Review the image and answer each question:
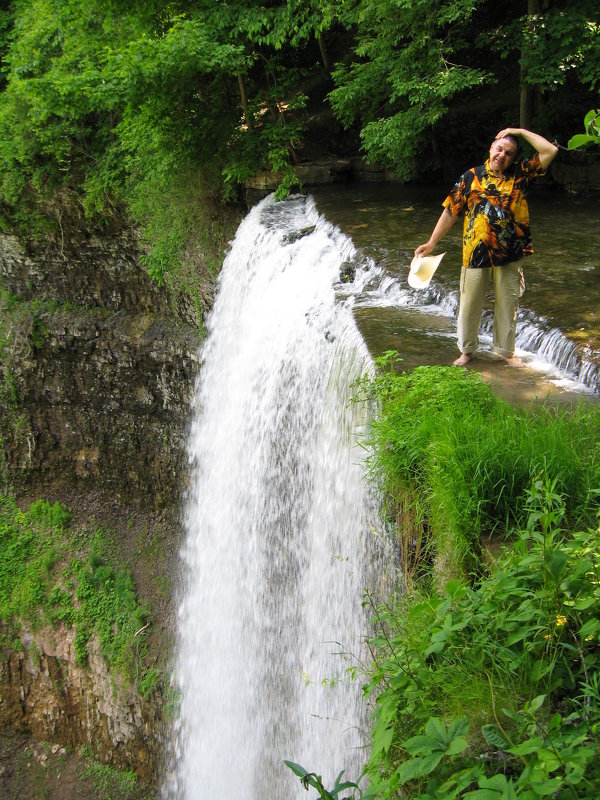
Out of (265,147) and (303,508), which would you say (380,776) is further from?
(265,147)

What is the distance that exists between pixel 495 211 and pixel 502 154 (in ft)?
1.11

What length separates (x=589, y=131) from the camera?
1.94 m

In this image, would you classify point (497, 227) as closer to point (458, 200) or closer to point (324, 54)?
point (458, 200)

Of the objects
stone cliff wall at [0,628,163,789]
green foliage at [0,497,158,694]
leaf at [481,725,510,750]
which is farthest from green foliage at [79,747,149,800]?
leaf at [481,725,510,750]

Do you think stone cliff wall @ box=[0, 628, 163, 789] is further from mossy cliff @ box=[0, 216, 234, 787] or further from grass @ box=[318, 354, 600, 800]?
grass @ box=[318, 354, 600, 800]

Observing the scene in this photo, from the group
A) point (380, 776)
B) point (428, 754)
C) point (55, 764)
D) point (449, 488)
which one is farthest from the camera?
point (55, 764)

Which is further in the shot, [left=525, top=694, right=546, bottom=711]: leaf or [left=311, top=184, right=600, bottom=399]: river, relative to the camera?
[left=311, top=184, right=600, bottom=399]: river

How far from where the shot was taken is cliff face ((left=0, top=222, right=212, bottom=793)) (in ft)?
36.2

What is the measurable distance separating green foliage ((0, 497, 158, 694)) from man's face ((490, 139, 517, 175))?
30.2ft

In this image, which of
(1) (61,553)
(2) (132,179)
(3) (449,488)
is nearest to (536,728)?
(3) (449,488)

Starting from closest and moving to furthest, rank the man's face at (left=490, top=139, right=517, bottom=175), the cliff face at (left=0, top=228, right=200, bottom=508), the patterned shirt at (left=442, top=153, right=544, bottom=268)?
the man's face at (left=490, top=139, right=517, bottom=175) → the patterned shirt at (left=442, top=153, right=544, bottom=268) → the cliff face at (left=0, top=228, right=200, bottom=508)

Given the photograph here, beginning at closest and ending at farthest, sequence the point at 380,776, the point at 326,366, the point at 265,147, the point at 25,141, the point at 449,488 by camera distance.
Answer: the point at 380,776, the point at 449,488, the point at 326,366, the point at 265,147, the point at 25,141

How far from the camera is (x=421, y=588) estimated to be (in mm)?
3293

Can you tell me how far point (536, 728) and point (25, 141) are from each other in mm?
12343
